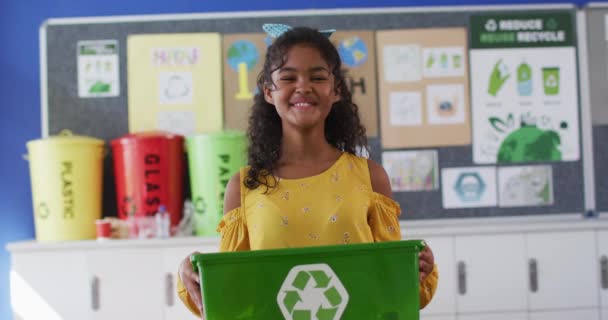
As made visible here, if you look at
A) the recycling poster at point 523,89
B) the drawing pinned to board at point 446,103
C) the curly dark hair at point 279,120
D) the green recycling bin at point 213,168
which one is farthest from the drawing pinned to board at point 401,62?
the curly dark hair at point 279,120

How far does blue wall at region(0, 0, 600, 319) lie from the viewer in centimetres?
248

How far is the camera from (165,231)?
7.46ft

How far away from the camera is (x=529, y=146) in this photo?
253 centimetres

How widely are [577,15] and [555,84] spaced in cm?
32

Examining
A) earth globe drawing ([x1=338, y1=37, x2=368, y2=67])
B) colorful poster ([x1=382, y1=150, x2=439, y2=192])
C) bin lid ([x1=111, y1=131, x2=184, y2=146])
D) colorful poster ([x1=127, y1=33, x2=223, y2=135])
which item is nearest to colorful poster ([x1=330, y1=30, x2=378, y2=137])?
earth globe drawing ([x1=338, y1=37, x2=368, y2=67])

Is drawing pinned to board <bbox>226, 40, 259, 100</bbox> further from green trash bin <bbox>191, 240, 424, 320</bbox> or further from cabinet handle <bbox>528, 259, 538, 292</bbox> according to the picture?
green trash bin <bbox>191, 240, 424, 320</bbox>

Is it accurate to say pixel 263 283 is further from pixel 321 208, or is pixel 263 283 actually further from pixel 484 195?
pixel 484 195

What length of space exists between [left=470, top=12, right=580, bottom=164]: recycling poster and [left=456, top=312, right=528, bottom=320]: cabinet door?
0.64 metres

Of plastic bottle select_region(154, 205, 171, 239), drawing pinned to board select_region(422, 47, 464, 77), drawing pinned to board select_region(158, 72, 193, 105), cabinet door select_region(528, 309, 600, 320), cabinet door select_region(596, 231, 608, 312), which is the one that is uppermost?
drawing pinned to board select_region(422, 47, 464, 77)

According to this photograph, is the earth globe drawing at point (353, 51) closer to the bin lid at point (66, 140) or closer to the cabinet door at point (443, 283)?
the cabinet door at point (443, 283)

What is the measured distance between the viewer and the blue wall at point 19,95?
8.14ft

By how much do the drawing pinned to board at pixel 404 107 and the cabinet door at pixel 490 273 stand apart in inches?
21.8

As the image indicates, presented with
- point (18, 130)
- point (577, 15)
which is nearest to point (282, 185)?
point (18, 130)

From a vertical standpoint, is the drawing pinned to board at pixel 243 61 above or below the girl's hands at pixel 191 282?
above
